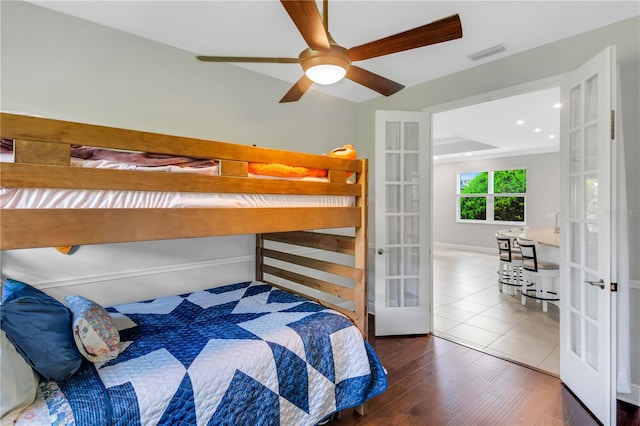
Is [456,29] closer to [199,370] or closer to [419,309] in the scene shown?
[199,370]

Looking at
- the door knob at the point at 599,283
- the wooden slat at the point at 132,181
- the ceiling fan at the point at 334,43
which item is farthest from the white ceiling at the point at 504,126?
the wooden slat at the point at 132,181

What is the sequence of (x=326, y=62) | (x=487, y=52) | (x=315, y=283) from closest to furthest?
(x=326, y=62), (x=315, y=283), (x=487, y=52)

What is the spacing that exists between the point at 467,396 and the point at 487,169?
7247 millimetres

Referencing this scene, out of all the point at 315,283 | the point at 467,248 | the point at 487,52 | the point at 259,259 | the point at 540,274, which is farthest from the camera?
the point at 467,248

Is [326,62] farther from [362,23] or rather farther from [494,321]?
[494,321]

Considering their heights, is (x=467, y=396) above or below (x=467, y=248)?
below

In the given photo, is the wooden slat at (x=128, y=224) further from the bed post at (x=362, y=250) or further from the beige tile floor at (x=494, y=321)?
the beige tile floor at (x=494, y=321)

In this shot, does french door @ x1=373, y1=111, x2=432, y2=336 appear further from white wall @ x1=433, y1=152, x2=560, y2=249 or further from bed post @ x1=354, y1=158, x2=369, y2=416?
white wall @ x1=433, y1=152, x2=560, y2=249

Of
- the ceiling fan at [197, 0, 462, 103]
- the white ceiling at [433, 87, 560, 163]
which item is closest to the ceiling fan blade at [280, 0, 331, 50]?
the ceiling fan at [197, 0, 462, 103]

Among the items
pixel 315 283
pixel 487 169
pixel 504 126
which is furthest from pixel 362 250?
pixel 487 169

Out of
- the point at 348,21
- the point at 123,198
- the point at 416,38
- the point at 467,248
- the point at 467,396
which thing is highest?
the point at 348,21

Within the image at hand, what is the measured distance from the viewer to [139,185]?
126 centimetres

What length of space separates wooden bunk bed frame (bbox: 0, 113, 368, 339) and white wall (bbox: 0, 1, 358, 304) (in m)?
1.29

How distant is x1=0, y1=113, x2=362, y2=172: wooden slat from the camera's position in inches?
41.3
